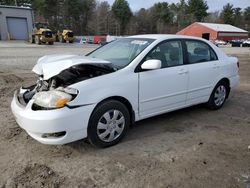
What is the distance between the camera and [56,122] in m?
2.88

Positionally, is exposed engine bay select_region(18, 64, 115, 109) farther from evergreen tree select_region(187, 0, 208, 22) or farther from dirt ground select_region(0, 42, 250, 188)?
evergreen tree select_region(187, 0, 208, 22)

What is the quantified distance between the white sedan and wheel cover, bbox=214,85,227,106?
26 centimetres

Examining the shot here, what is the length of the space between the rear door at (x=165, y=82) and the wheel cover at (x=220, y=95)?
1062 millimetres

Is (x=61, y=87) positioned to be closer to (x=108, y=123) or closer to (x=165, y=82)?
(x=108, y=123)

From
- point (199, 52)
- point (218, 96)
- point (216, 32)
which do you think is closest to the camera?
point (199, 52)

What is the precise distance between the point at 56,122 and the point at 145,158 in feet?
4.05

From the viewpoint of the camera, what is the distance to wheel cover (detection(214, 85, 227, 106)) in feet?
16.4

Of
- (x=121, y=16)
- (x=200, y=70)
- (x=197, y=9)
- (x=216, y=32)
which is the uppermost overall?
(x=197, y=9)

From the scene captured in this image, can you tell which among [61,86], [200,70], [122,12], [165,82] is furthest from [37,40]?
[122,12]

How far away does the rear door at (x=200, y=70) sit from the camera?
4.37 metres

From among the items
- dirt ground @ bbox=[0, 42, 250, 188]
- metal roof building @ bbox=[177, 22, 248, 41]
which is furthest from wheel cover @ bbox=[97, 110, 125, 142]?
metal roof building @ bbox=[177, 22, 248, 41]

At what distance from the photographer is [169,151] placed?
339 cm

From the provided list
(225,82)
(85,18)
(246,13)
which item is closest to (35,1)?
(85,18)

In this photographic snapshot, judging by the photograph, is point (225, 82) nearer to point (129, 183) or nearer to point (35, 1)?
point (129, 183)
